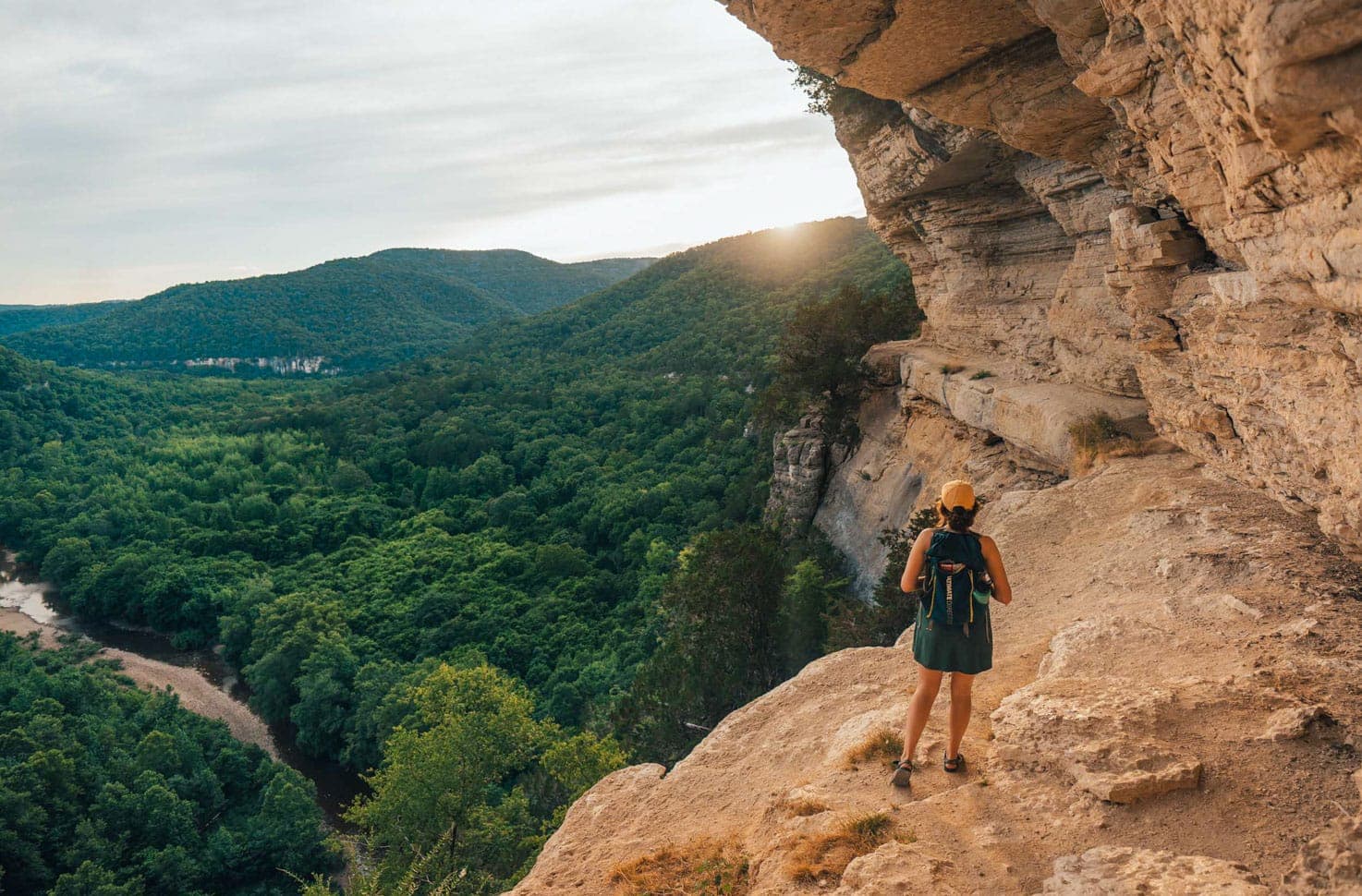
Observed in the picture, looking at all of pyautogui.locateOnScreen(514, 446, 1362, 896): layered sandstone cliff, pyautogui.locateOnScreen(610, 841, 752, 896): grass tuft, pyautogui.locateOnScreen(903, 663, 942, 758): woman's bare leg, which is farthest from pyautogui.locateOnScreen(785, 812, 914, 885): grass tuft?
pyautogui.locateOnScreen(903, 663, 942, 758): woman's bare leg

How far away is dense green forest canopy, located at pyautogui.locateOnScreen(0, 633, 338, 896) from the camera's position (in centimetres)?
2209

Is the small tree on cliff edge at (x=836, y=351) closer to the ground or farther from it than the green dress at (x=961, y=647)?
farther from it

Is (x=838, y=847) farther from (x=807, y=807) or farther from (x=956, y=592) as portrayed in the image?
(x=956, y=592)

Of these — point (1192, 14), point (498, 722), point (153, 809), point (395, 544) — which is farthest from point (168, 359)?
point (1192, 14)

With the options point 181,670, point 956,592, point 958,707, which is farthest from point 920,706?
point 181,670

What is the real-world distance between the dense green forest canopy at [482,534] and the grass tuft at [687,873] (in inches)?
236

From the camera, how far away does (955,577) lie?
4.39 meters

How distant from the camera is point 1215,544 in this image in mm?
6660

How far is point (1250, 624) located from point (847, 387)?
57.4 ft

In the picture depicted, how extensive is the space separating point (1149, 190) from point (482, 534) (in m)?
38.9

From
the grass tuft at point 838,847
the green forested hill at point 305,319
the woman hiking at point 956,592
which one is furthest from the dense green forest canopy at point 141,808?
the green forested hill at point 305,319

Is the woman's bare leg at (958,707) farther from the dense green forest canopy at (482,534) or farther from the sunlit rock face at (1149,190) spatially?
the dense green forest canopy at (482,534)

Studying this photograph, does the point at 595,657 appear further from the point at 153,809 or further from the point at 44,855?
the point at 44,855

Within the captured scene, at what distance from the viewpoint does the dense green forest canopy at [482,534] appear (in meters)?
17.9
